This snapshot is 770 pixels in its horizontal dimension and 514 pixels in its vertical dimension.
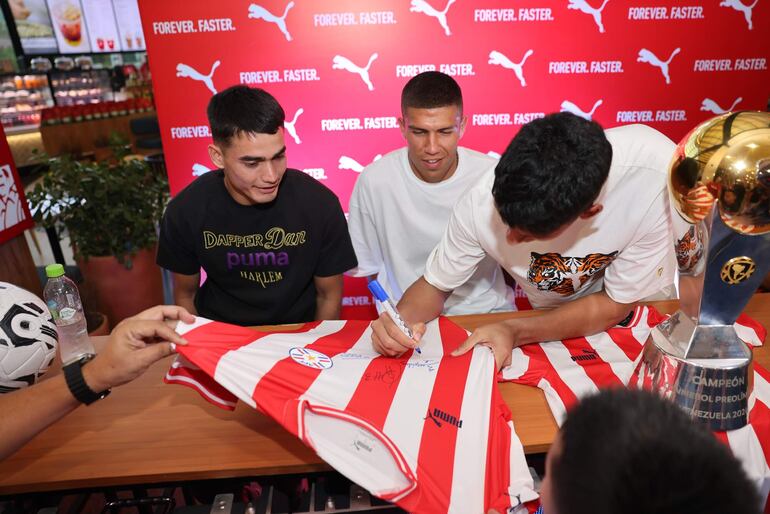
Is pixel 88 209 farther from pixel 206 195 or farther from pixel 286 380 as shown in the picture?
pixel 286 380

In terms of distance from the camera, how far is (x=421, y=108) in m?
2.23

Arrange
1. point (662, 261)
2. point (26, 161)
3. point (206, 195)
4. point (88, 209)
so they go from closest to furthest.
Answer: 1. point (662, 261)
2. point (206, 195)
3. point (88, 209)
4. point (26, 161)

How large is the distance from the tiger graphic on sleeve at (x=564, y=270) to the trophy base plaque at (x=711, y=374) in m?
0.44

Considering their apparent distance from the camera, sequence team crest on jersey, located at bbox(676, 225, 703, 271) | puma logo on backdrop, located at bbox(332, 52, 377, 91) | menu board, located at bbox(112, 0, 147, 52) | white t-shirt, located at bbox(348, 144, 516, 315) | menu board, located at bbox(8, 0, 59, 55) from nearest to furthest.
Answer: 1. team crest on jersey, located at bbox(676, 225, 703, 271)
2. white t-shirt, located at bbox(348, 144, 516, 315)
3. puma logo on backdrop, located at bbox(332, 52, 377, 91)
4. menu board, located at bbox(8, 0, 59, 55)
5. menu board, located at bbox(112, 0, 147, 52)

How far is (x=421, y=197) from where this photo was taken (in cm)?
238

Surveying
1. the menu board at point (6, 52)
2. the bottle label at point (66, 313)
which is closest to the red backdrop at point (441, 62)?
the bottle label at point (66, 313)

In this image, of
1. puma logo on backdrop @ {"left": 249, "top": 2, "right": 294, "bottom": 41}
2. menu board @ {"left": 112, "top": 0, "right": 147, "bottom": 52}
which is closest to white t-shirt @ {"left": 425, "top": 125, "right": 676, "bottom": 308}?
puma logo on backdrop @ {"left": 249, "top": 2, "right": 294, "bottom": 41}

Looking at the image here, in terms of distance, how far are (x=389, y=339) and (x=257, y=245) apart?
32.8 inches

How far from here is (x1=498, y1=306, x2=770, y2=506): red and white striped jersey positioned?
4.02 feet

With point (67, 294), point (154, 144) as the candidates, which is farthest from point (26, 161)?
point (67, 294)

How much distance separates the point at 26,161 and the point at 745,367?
977 cm

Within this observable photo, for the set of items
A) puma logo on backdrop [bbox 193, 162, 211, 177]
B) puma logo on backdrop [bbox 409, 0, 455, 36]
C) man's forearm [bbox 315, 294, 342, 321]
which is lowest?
man's forearm [bbox 315, 294, 342, 321]

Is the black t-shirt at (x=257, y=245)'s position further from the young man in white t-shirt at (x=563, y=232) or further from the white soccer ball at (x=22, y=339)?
the white soccer ball at (x=22, y=339)

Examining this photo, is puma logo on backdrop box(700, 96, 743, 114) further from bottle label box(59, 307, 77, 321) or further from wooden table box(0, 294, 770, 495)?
bottle label box(59, 307, 77, 321)
